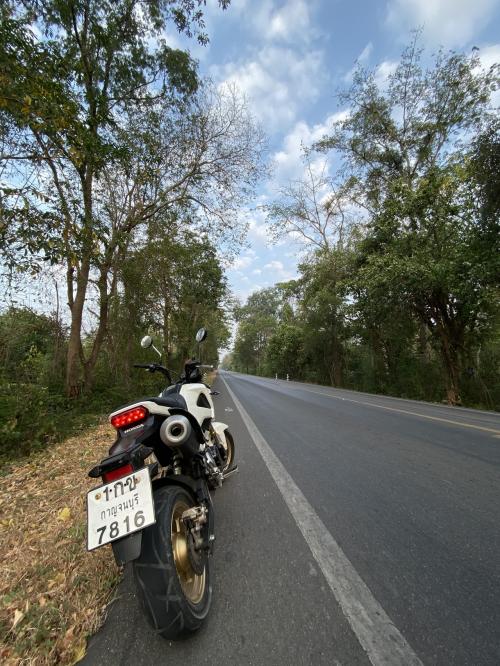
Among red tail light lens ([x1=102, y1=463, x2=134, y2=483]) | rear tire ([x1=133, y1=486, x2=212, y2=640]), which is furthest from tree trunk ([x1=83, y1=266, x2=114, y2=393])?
rear tire ([x1=133, y1=486, x2=212, y2=640])

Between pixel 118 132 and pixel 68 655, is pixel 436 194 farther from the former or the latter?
pixel 68 655

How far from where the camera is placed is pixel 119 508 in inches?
62.0

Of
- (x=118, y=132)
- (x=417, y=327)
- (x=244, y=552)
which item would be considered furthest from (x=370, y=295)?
(x=244, y=552)

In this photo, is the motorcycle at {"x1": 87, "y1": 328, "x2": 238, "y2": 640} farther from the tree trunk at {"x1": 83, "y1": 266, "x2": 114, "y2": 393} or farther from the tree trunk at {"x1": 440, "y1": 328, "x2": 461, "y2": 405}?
the tree trunk at {"x1": 440, "y1": 328, "x2": 461, "y2": 405}

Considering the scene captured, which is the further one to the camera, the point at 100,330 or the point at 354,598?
the point at 100,330

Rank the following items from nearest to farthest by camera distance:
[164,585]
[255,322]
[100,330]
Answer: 1. [164,585]
2. [100,330]
3. [255,322]

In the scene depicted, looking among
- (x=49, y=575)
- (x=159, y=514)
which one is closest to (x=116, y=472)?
(x=159, y=514)

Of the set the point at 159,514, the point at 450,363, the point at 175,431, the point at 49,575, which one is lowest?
the point at 49,575

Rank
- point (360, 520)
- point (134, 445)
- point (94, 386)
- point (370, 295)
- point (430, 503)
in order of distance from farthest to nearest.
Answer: point (370, 295)
point (94, 386)
point (430, 503)
point (360, 520)
point (134, 445)

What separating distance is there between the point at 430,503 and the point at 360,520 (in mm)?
775

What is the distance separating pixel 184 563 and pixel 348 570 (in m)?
1.05

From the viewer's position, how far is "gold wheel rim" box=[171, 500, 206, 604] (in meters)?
1.69

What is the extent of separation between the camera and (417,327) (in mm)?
16844

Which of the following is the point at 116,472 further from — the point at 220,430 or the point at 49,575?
the point at 220,430
